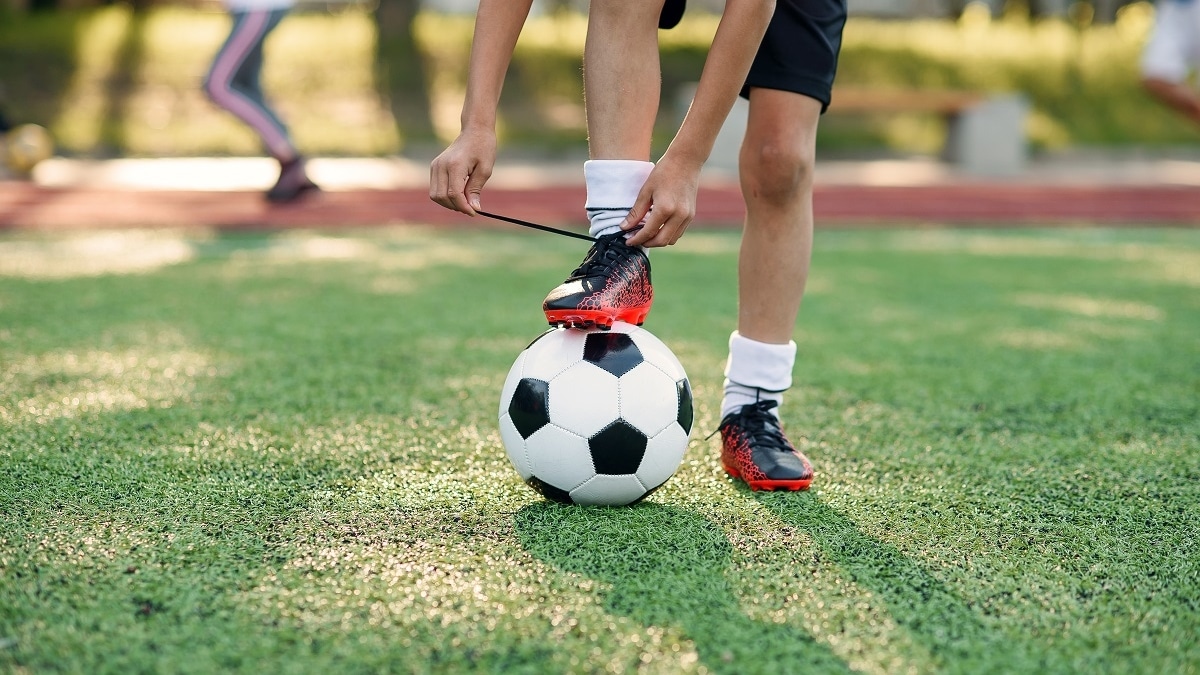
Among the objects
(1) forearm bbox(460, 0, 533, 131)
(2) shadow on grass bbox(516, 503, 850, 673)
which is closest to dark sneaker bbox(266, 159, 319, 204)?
(1) forearm bbox(460, 0, 533, 131)

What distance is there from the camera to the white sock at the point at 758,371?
223cm

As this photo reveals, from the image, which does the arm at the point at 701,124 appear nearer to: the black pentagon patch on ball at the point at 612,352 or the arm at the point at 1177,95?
the black pentagon patch on ball at the point at 612,352

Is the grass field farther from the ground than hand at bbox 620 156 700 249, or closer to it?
closer to it

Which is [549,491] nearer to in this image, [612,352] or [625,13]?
[612,352]

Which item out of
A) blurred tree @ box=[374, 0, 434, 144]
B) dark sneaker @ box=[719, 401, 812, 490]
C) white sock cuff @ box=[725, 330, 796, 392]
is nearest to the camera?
dark sneaker @ box=[719, 401, 812, 490]

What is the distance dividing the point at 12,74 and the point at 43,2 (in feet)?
11.3

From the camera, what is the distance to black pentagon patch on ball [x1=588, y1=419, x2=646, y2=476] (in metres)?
1.86

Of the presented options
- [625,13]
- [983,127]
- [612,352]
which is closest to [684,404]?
[612,352]

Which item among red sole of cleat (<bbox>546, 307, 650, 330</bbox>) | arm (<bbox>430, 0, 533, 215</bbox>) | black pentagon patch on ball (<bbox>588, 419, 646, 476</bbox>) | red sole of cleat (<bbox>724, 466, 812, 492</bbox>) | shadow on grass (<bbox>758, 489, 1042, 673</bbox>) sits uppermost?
arm (<bbox>430, 0, 533, 215</bbox>)

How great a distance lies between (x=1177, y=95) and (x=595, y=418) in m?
→ 5.08

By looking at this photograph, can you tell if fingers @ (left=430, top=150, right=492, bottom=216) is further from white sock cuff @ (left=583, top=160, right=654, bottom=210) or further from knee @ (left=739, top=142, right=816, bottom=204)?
knee @ (left=739, top=142, right=816, bottom=204)

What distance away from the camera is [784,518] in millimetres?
1894

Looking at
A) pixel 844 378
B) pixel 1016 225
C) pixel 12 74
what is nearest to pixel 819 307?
pixel 844 378

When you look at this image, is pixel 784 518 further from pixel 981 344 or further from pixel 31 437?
pixel 981 344
